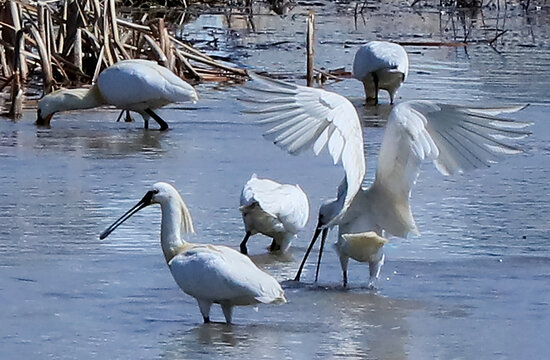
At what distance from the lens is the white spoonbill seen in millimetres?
6605

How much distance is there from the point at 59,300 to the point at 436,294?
5.86 feet

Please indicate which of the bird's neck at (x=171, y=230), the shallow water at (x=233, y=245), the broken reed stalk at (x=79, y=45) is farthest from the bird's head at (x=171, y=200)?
the broken reed stalk at (x=79, y=45)

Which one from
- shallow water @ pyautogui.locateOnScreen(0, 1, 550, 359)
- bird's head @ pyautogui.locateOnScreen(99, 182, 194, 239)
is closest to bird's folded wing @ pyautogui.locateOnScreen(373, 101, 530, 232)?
shallow water @ pyautogui.locateOnScreen(0, 1, 550, 359)

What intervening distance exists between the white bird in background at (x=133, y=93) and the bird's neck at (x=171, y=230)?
5.28 meters

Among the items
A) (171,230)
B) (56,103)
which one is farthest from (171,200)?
(56,103)

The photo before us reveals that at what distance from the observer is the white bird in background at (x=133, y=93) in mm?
11406

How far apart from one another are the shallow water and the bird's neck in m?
0.25

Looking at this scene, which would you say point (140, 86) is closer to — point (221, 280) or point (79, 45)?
Answer: point (79, 45)

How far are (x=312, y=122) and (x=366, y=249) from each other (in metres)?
0.69

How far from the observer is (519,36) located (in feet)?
65.8

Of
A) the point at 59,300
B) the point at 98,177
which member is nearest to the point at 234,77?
the point at 98,177

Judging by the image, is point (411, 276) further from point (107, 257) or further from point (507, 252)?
point (107, 257)

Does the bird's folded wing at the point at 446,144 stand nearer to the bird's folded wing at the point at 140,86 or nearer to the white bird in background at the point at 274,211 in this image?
the white bird in background at the point at 274,211

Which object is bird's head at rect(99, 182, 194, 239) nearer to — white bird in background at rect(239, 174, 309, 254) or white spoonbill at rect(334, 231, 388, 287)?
white spoonbill at rect(334, 231, 388, 287)
